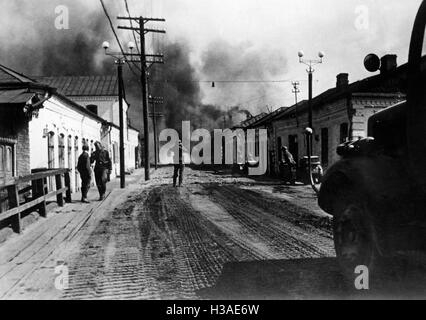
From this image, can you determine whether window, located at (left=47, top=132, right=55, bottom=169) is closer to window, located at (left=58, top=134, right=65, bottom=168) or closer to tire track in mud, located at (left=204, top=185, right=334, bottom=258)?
window, located at (left=58, top=134, right=65, bottom=168)

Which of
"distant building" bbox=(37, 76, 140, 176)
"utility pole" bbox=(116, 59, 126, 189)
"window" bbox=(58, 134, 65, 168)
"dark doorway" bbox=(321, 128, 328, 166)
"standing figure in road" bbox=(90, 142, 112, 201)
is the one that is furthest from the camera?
"distant building" bbox=(37, 76, 140, 176)

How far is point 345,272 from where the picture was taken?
358 centimetres

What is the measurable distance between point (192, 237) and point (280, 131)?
2377cm

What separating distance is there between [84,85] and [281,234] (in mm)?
38789

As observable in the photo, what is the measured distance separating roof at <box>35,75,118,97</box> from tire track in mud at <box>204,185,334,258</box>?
33113 millimetres

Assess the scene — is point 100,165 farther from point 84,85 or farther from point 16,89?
point 84,85

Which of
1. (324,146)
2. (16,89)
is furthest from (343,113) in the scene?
(16,89)

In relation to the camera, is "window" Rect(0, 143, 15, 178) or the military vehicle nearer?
the military vehicle

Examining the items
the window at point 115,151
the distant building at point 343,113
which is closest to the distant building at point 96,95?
the window at point 115,151

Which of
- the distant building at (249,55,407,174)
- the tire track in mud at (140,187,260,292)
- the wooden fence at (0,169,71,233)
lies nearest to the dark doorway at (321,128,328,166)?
the distant building at (249,55,407,174)

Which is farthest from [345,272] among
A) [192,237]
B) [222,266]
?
[192,237]

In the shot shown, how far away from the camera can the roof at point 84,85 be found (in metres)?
39.4

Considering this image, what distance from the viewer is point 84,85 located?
4072cm

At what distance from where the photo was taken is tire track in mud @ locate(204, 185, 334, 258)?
5.04 m
